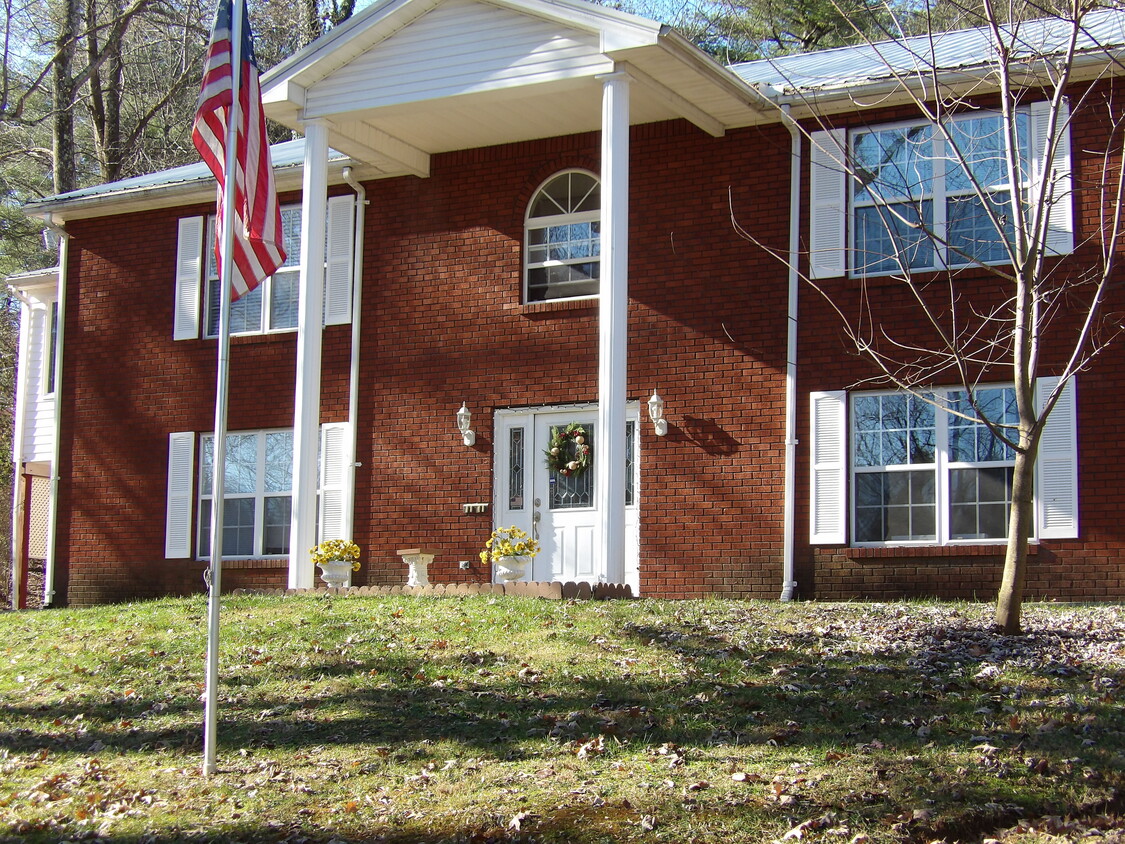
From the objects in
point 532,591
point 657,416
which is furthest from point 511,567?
point 657,416

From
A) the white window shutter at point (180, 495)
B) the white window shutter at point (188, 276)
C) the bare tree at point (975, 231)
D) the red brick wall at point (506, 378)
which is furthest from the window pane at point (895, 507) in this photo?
the white window shutter at point (188, 276)

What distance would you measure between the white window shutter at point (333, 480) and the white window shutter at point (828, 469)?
219 inches

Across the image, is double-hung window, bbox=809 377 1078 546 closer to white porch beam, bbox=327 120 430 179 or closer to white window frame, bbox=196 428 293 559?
white porch beam, bbox=327 120 430 179

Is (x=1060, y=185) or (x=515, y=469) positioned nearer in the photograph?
(x=1060, y=185)

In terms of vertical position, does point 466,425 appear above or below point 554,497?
above

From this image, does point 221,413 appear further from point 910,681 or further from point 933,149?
point 933,149

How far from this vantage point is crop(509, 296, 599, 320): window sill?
556 inches

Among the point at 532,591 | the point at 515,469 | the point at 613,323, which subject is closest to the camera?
the point at 532,591

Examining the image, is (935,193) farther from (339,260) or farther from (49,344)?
(49,344)

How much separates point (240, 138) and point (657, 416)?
21.8 feet

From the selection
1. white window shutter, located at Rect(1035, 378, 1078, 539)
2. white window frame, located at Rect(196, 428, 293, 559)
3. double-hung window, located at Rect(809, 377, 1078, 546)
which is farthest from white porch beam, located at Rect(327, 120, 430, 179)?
white window shutter, located at Rect(1035, 378, 1078, 539)

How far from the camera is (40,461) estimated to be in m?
18.5

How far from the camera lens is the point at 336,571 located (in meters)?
13.4

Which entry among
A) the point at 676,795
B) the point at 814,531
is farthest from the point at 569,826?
the point at 814,531
